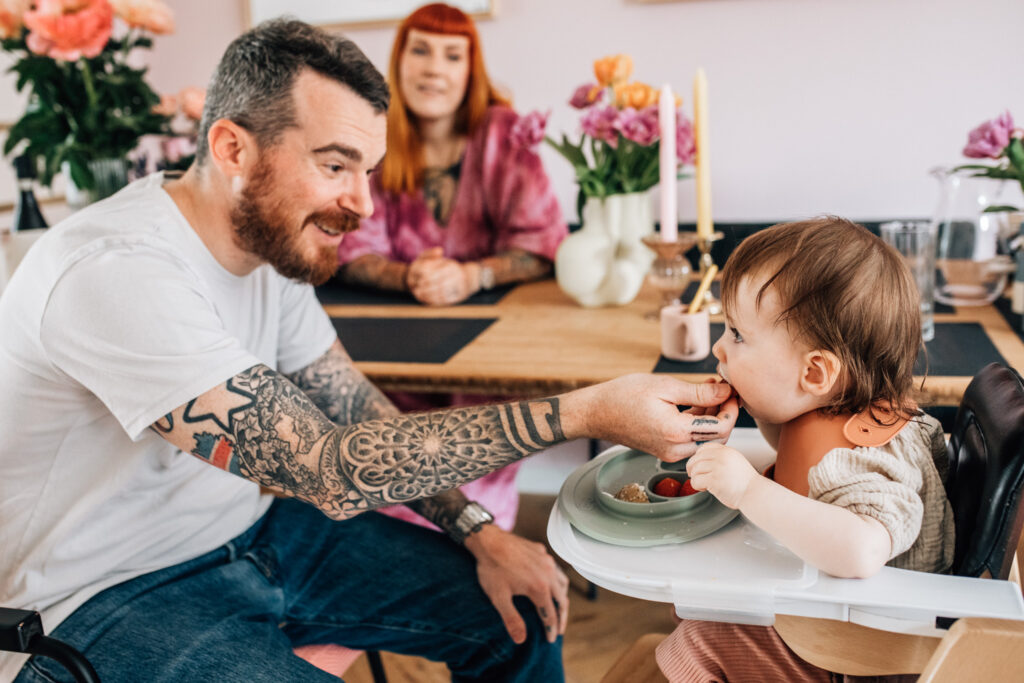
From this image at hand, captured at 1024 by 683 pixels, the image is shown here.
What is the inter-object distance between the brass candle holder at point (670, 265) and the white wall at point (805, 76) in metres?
0.91

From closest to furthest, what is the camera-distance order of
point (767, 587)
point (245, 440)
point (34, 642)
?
1. point (767, 587)
2. point (34, 642)
3. point (245, 440)

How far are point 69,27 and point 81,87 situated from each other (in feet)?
0.59

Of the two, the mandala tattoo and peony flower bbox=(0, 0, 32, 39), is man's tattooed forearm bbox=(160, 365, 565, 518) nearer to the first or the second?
the mandala tattoo

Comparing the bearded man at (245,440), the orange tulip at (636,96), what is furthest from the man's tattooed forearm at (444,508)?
the orange tulip at (636,96)

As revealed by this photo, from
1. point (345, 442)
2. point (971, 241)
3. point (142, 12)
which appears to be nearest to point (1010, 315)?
point (971, 241)

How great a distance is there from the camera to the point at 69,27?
1901 mm

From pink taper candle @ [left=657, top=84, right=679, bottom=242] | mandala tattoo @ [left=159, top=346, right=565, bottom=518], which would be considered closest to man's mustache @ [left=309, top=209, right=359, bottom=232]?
mandala tattoo @ [left=159, top=346, right=565, bottom=518]

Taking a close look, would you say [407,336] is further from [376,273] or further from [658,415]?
[658,415]

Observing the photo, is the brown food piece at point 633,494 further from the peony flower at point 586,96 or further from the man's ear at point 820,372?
the peony flower at point 586,96

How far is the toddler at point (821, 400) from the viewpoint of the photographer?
877 millimetres

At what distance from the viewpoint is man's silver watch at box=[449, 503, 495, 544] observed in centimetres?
134

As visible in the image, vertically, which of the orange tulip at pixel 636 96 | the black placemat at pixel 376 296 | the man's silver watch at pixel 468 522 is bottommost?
the man's silver watch at pixel 468 522

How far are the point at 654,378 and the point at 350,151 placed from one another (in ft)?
1.75

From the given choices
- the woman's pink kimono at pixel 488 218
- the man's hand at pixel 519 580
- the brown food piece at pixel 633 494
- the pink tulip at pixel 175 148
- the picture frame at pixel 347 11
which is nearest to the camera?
the brown food piece at pixel 633 494
